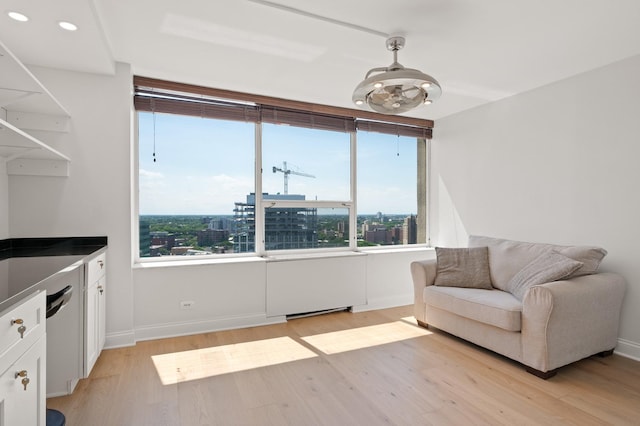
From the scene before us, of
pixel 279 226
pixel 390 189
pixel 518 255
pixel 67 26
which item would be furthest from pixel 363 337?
pixel 67 26

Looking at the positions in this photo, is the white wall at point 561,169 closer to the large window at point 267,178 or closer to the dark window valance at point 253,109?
the large window at point 267,178

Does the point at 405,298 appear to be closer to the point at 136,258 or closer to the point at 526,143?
the point at 526,143

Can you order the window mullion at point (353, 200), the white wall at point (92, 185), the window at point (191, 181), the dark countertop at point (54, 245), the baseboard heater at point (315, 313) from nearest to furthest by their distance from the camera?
1. the dark countertop at point (54, 245)
2. the white wall at point (92, 185)
3. the window at point (191, 181)
4. the baseboard heater at point (315, 313)
5. the window mullion at point (353, 200)

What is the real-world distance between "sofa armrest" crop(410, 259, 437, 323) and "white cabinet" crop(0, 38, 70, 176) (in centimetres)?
317

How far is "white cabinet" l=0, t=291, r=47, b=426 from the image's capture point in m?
1.12

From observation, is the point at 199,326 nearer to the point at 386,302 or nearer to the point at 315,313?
the point at 315,313

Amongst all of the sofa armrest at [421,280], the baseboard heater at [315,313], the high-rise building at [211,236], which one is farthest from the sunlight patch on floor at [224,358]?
the sofa armrest at [421,280]

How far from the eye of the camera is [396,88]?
2299 millimetres

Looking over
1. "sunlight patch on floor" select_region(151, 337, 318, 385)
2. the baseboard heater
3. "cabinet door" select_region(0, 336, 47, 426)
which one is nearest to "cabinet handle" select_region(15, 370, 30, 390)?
"cabinet door" select_region(0, 336, 47, 426)

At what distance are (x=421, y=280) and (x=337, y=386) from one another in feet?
5.03

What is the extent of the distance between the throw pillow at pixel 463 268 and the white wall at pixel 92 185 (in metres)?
2.87

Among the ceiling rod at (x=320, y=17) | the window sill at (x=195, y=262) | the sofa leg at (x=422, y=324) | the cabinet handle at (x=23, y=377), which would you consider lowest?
the sofa leg at (x=422, y=324)

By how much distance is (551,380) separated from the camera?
2404 mm

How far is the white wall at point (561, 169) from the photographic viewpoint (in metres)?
2.80
